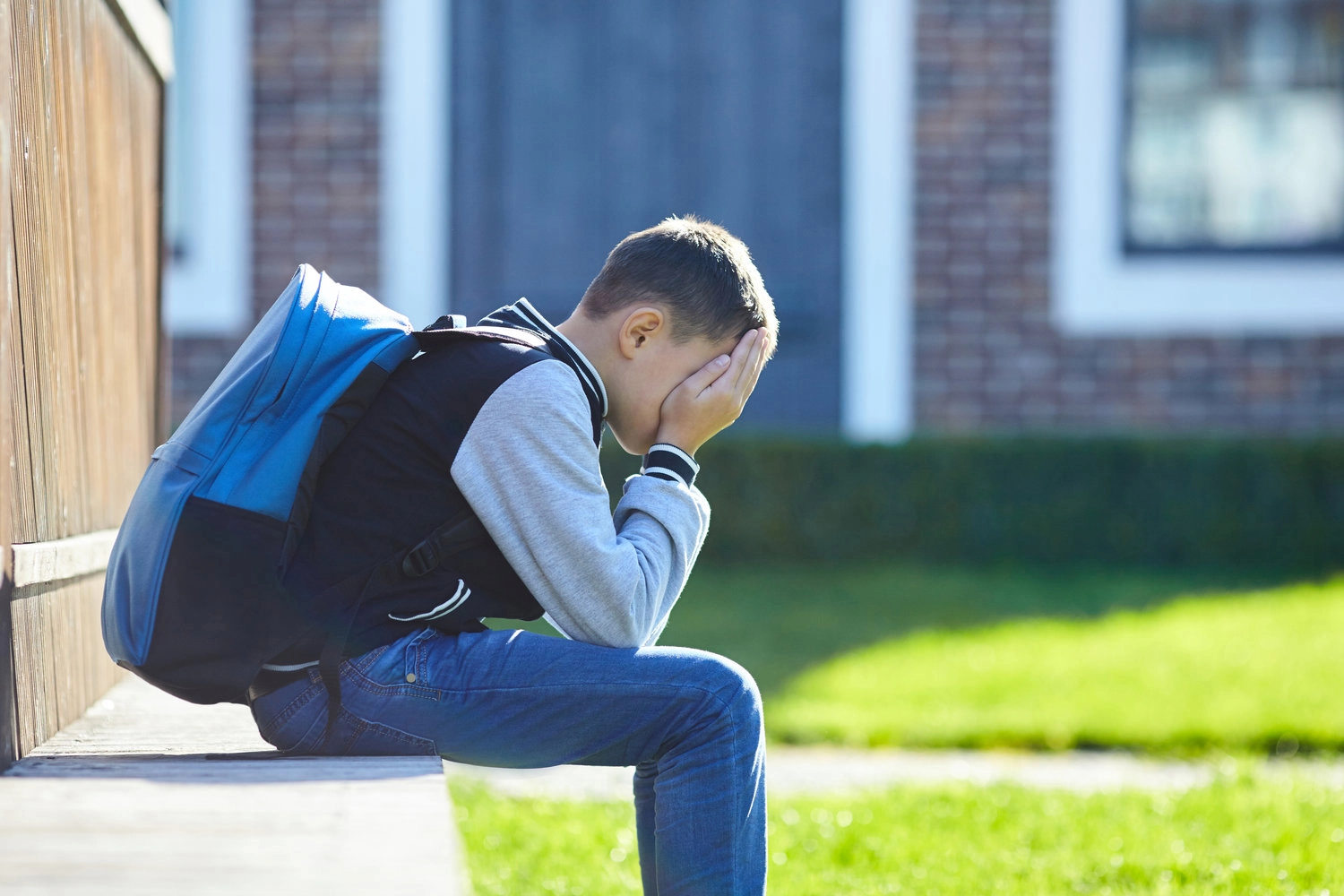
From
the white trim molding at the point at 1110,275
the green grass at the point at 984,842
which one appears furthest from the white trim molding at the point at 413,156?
the green grass at the point at 984,842

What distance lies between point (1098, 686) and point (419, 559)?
3.32 metres

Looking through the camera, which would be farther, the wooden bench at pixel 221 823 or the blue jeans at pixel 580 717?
the blue jeans at pixel 580 717

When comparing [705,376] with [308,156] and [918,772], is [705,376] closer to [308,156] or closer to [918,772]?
[918,772]

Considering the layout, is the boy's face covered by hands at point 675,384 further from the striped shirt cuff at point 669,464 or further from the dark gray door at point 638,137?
the dark gray door at point 638,137

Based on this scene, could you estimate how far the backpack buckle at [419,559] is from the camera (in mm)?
2072

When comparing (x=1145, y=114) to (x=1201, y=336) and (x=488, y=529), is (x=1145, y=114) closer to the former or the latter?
(x=1201, y=336)

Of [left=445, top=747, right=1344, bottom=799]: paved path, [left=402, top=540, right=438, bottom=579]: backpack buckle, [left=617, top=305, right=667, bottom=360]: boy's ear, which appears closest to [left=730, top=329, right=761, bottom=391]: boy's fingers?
[left=617, top=305, right=667, bottom=360]: boy's ear

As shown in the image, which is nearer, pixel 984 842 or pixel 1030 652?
pixel 984 842

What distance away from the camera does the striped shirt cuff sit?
2.27 metres

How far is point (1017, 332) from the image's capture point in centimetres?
765

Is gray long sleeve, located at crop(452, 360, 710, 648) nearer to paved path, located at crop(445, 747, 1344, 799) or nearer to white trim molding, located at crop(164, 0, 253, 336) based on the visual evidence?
paved path, located at crop(445, 747, 1344, 799)

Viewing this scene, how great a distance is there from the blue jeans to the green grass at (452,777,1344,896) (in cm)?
100

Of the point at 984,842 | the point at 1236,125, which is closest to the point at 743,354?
the point at 984,842

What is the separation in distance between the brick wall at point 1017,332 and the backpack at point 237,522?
5.84m
